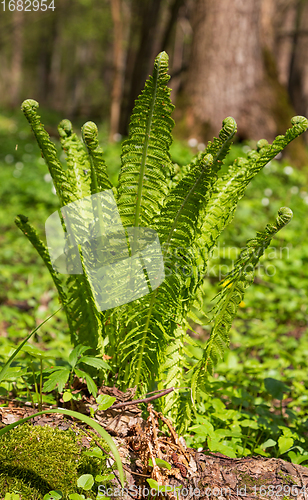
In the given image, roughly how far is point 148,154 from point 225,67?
5277 mm

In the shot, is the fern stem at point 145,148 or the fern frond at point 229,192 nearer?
the fern stem at point 145,148

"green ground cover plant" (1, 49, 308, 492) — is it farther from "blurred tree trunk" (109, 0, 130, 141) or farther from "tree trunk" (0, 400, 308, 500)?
"blurred tree trunk" (109, 0, 130, 141)

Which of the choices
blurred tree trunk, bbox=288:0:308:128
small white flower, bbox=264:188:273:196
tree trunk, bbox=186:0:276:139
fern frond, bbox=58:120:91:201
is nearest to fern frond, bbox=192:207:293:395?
fern frond, bbox=58:120:91:201

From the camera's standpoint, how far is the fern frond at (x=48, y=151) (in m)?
1.15

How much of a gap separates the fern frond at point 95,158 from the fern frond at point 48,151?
0.12m

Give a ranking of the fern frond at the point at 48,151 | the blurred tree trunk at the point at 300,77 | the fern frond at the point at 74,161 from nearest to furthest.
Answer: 1. the fern frond at the point at 48,151
2. the fern frond at the point at 74,161
3. the blurred tree trunk at the point at 300,77

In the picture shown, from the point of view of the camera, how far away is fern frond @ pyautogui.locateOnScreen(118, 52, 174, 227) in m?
1.08

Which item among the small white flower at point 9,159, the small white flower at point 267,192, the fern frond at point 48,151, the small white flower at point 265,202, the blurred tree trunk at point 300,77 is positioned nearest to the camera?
the fern frond at point 48,151

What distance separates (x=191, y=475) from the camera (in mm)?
1170

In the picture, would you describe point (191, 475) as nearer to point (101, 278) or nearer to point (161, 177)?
point (101, 278)

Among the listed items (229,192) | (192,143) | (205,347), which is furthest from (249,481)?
(192,143)

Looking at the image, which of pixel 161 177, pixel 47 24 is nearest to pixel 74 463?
pixel 161 177

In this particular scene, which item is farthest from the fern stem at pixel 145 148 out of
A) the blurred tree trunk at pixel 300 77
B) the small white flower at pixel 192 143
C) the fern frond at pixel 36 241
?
the blurred tree trunk at pixel 300 77

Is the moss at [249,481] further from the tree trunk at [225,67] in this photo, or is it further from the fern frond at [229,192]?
the tree trunk at [225,67]
